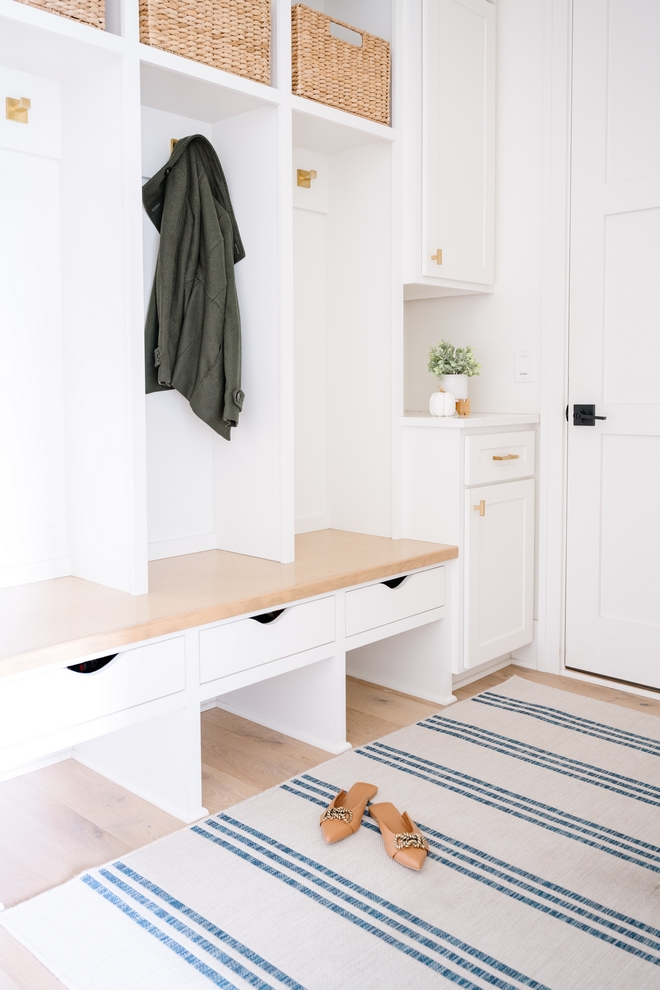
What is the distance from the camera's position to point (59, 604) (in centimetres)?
205

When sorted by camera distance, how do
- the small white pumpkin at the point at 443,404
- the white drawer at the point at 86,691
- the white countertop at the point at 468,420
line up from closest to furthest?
the white drawer at the point at 86,691, the white countertop at the point at 468,420, the small white pumpkin at the point at 443,404

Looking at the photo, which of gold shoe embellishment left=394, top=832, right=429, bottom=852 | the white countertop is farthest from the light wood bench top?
gold shoe embellishment left=394, top=832, right=429, bottom=852

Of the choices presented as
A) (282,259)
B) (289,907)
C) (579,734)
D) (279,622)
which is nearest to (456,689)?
(579,734)

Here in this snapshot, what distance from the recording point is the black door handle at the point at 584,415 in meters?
2.92

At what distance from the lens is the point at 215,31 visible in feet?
7.33

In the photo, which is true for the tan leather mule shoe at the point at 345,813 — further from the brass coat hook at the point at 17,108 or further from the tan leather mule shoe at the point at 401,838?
the brass coat hook at the point at 17,108

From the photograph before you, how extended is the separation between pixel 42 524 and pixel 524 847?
4.85 feet

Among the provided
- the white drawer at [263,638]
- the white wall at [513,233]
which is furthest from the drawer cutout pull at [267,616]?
the white wall at [513,233]

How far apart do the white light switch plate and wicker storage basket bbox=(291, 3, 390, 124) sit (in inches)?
36.9

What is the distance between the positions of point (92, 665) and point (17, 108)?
1.41 meters

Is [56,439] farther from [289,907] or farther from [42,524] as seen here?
[289,907]

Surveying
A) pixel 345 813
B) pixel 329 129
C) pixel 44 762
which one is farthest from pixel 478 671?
pixel 329 129

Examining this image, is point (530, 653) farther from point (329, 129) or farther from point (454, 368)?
point (329, 129)

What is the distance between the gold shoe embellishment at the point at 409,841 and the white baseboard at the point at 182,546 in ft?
3.84
